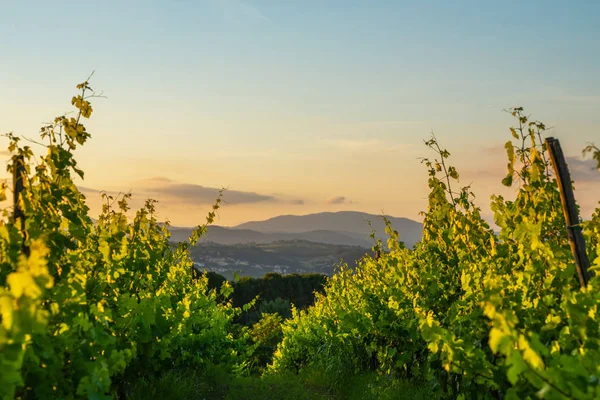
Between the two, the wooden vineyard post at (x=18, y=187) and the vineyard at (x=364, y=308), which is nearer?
the vineyard at (x=364, y=308)

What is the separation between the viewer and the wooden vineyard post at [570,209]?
400 cm

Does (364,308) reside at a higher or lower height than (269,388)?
higher

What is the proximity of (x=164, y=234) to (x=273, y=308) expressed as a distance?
23.7 metres

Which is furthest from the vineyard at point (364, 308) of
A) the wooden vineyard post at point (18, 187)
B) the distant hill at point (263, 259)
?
the distant hill at point (263, 259)

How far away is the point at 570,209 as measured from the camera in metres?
4.20

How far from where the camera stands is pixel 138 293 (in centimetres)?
663

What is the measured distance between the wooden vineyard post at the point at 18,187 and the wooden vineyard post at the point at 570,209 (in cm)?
377

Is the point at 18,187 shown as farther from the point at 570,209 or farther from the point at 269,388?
the point at 269,388

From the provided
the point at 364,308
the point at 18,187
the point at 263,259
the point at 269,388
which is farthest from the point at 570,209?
the point at 263,259

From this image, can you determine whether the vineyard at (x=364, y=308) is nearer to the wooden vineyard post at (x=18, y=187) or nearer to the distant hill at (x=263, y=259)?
the wooden vineyard post at (x=18, y=187)

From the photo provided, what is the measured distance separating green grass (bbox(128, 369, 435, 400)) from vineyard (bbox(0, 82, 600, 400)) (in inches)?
2.0

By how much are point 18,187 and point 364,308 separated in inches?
245

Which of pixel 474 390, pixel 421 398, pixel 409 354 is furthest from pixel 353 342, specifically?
pixel 474 390

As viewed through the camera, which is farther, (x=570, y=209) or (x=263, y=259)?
(x=263, y=259)
